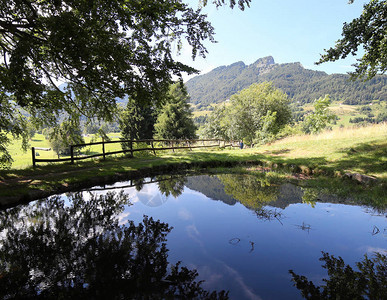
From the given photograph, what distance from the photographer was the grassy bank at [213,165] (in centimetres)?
828

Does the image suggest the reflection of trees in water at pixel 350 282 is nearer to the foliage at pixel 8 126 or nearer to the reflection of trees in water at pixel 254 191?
the reflection of trees in water at pixel 254 191

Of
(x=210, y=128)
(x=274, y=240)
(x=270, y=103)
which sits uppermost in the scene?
(x=270, y=103)

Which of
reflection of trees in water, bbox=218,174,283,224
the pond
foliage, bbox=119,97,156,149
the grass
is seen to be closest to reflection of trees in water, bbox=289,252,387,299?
the pond

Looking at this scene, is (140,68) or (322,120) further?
(322,120)

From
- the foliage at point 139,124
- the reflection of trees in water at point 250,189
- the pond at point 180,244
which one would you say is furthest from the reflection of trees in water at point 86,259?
the foliage at point 139,124

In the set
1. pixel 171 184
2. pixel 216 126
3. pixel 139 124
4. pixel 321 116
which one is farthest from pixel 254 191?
pixel 216 126

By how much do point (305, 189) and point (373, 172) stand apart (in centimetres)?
384

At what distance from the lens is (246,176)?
36.3ft

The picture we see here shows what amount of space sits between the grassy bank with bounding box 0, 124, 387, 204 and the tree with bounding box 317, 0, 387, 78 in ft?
16.1

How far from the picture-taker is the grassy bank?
8.28 meters

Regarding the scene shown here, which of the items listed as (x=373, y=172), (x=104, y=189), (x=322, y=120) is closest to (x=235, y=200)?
(x=104, y=189)

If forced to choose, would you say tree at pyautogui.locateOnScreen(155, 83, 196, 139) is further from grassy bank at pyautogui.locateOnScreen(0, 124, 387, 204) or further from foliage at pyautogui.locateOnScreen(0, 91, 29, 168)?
foliage at pyautogui.locateOnScreen(0, 91, 29, 168)

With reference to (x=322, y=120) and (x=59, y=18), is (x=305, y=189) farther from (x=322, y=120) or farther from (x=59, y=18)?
(x=322, y=120)

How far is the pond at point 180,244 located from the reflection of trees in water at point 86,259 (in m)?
0.02
